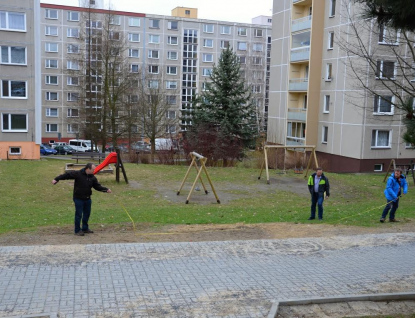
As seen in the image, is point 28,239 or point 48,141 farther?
point 48,141

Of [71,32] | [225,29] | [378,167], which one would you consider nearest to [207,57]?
[225,29]

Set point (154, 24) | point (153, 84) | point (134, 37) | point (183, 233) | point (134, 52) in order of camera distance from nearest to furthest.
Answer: point (183, 233), point (153, 84), point (134, 37), point (134, 52), point (154, 24)

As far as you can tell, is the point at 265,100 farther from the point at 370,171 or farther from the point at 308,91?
the point at 370,171

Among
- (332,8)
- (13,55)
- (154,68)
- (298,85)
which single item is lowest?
(298,85)

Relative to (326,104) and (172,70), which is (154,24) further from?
(326,104)

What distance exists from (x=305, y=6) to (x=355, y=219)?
1374 inches

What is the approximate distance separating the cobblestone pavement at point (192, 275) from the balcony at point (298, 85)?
3303 cm

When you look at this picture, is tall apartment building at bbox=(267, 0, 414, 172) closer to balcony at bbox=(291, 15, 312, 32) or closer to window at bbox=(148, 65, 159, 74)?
balcony at bbox=(291, 15, 312, 32)

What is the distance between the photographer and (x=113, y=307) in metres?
7.05

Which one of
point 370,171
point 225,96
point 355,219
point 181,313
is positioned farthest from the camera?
point 370,171

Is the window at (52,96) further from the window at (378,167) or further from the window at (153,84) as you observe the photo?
the window at (378,167)

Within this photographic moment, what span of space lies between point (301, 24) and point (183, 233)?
116ft

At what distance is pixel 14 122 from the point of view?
3394cm

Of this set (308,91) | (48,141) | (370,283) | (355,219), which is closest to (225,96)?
(308,91)
